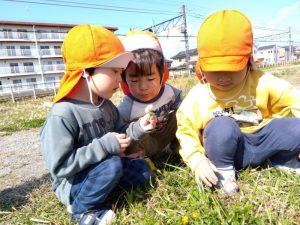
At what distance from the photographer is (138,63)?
7.38 ft

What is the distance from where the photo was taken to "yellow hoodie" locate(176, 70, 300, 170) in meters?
1.89

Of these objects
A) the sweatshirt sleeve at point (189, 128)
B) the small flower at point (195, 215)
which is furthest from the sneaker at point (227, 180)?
the small flower at point (195, 215)

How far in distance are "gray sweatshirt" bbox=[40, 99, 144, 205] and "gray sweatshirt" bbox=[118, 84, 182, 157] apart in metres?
0.48

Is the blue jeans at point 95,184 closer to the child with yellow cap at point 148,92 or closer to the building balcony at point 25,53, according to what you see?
the child with yellow cap at point 148,92

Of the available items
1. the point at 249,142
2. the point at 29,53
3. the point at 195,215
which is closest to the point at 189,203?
the point at 195,215

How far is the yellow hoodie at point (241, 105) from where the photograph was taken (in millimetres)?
1887

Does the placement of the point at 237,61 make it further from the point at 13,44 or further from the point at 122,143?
the point at 13,44

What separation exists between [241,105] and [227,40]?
0.49 m

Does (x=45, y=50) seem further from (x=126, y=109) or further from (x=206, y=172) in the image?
(x=206, y=172)

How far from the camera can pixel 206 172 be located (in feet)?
5.48

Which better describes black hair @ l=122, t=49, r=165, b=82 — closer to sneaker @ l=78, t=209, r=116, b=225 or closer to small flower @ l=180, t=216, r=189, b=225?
sneaker @ l=78, t=209, r=116, b=225

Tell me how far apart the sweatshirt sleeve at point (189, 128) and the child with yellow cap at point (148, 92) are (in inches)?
14.9

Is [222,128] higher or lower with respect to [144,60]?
lower

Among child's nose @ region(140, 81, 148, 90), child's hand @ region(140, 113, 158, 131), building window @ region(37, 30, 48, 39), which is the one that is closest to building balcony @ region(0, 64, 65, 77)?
building window @ region(37, 30, 48, 39)
